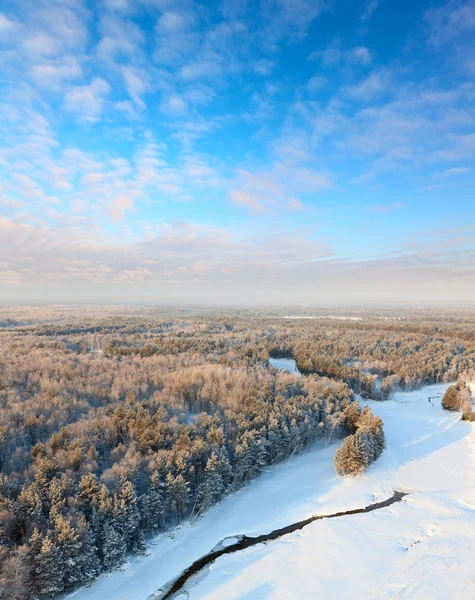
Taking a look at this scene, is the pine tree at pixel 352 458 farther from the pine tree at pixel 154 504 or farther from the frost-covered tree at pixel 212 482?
the pine tree at pixel 154 504

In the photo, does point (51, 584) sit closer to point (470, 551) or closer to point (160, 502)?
point (160, 502)

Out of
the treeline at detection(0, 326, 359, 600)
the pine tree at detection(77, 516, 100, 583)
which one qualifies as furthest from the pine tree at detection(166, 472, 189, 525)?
the pine tree at detection(77, 516, 100, 583)

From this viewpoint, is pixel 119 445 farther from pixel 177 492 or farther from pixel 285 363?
pixel 285 363

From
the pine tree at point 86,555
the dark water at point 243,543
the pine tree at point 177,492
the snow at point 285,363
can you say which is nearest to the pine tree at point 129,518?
the pine tree at point 86,555

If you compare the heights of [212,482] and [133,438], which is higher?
[133,438]

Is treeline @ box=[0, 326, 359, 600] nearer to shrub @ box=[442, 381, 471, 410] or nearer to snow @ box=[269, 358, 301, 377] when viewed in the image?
snow @ box=[269, 358, 301, 377]

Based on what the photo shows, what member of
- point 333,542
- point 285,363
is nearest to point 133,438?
point 333,542

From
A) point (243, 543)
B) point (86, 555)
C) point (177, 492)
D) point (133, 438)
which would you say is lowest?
point (243, 543)

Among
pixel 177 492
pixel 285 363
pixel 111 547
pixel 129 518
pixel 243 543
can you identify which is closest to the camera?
pixel 111 547
